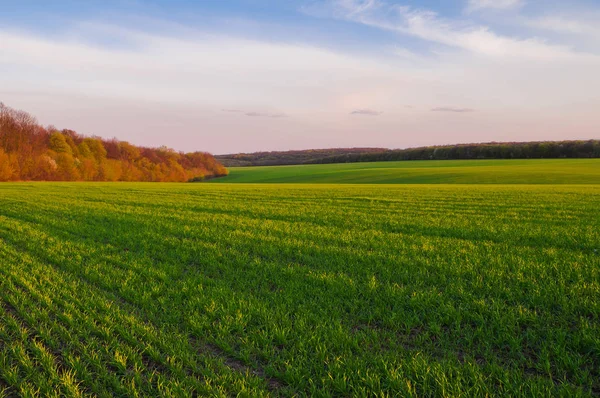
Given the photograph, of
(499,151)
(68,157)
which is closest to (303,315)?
(68,157)

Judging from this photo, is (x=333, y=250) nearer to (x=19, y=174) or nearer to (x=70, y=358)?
(x=70, y=358)

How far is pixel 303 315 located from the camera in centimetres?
519

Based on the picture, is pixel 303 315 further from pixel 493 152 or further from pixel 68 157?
pixel 493 152

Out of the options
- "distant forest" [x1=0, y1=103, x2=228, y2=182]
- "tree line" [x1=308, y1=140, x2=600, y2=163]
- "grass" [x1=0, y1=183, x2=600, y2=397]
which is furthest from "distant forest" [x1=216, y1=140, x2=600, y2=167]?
"grass" [x1=0, y1=183, x2=600, y2=397]

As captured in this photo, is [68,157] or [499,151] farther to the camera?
[499,151]

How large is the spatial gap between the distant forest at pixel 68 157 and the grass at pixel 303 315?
59692mm

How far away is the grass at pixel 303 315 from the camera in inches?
147

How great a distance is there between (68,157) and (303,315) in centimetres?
7215

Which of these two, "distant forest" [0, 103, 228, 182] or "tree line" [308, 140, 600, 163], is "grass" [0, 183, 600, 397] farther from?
"tree line" [308, 140, 600, 163]

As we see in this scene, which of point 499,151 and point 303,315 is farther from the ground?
point 499,151

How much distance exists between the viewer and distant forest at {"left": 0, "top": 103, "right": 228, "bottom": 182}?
5825 centimetres

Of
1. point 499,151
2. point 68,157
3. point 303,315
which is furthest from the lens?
point 499,151

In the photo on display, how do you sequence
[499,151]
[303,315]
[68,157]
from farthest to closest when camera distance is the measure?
[499,151], [68,157], [303,315]

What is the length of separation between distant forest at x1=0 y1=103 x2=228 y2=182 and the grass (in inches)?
2350
